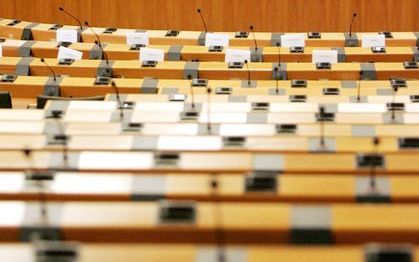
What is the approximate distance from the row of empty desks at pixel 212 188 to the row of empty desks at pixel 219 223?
5.6 inches

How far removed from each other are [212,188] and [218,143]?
601 mm

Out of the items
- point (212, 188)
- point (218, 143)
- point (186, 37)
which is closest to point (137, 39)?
point (186, 37)

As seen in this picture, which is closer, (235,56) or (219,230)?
(219,230)

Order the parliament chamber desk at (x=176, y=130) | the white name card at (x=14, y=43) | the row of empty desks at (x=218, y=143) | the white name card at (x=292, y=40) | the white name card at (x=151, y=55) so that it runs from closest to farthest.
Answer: the row of empty desks at (x=218, y=143) < the parliament chamber desk at (x=176, y=130) < the white name card at (x=151, y=55) < the white name card at (x=292, y=40) < the white name card at (x=14, y=43)

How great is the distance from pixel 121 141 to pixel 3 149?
0.52 metres

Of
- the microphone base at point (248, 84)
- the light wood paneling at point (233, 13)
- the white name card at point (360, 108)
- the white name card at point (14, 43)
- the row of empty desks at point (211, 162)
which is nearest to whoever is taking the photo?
the row of empty desks at point (211, 162)

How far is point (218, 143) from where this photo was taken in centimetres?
308

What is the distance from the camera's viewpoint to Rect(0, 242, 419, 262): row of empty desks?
198 cm

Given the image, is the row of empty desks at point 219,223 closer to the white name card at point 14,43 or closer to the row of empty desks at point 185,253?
the row of empty desks at point 185,253

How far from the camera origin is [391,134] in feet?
10.7

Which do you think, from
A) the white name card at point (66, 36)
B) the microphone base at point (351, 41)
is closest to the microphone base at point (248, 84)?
the microphone base at point (351, 41)

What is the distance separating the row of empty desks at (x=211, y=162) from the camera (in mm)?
2750

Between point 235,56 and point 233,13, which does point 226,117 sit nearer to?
point 235,56

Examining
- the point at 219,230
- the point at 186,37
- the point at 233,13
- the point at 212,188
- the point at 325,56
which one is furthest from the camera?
the point at 233,13
